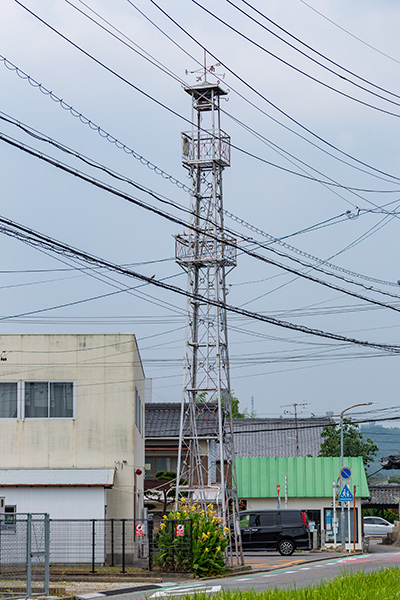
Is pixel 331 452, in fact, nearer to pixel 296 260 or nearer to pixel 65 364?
pixel 65 364

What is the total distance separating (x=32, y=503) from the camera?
27.3m

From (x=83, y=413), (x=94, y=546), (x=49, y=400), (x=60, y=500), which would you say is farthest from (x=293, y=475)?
(x=94, y=546)

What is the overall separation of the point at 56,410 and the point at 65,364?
4.83 ft

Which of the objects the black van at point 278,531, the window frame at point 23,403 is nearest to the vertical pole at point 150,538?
the window frame at point 23,403

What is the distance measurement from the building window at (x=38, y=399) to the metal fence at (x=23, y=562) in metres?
5.42

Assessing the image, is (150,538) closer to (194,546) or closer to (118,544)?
(194,546)

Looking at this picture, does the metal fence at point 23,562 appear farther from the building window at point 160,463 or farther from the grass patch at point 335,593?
the building window at point 160,463

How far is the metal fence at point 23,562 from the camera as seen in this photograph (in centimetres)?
1716

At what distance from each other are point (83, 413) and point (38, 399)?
1519mm

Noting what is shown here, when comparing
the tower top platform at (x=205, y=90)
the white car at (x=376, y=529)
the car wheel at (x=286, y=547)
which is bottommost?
the white car at (x=376, y=529)

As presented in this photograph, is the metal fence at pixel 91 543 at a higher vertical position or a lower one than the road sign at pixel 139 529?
lower

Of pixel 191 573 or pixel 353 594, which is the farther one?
pixel 191 573

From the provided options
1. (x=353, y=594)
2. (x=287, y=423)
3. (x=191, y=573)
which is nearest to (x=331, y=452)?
(x=287, y=423)

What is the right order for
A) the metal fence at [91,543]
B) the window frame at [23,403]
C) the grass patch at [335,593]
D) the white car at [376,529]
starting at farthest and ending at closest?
the white car at [376,529], the window frame at [23,403], the metal fence at [91,543], the grass patch at [335,593]
